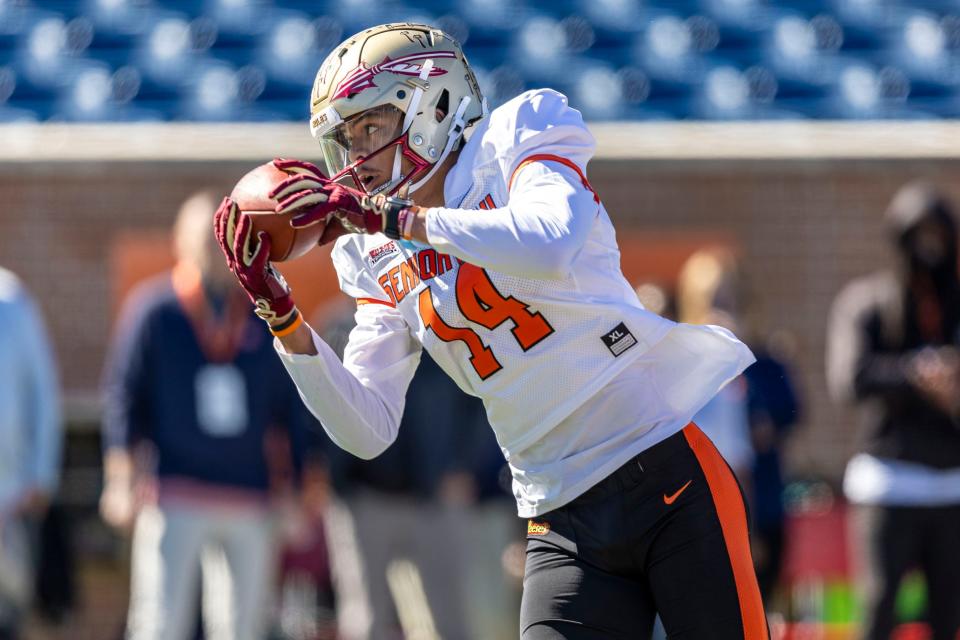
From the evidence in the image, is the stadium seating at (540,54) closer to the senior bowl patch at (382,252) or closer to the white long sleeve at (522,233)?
the senior bowl patch at (382,252)

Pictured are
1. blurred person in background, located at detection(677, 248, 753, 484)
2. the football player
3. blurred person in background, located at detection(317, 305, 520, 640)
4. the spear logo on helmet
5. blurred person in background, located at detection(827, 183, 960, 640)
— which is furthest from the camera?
blurred person in background, located at detection(317, 305, 520, 640)

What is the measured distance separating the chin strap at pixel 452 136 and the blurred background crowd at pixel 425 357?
111 inches

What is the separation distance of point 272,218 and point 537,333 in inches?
24.2

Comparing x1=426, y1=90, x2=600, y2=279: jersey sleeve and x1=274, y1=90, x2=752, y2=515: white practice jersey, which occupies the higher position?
x1=426, y1=90, x2=600, y2=279: jersey sleeve

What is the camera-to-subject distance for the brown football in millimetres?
3312

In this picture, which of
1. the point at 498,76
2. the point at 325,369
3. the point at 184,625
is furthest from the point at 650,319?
the point at 498,76

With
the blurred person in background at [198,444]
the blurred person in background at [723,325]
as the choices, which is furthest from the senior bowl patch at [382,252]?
the blurred person in background at [723,325]

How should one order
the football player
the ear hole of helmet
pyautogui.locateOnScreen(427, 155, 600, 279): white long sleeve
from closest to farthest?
pyautogui.locateOnScreen(427, 155, 600, 279): white long sleeve < the football player < the ear hole of helmet

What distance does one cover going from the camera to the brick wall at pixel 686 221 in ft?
28.3

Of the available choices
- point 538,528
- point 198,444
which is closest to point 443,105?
point 538,528

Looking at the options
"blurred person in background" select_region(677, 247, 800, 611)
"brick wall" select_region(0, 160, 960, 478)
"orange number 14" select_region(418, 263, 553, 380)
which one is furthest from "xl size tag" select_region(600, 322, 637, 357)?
"brick wall" select_region(0, 160, 960, 478)

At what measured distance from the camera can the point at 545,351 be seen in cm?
348

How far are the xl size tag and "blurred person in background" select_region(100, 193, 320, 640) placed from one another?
3173 mm

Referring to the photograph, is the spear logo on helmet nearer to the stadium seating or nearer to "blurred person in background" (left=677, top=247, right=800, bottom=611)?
"blurred person in background" (left=677, top=247, right=800, bottom=611)
